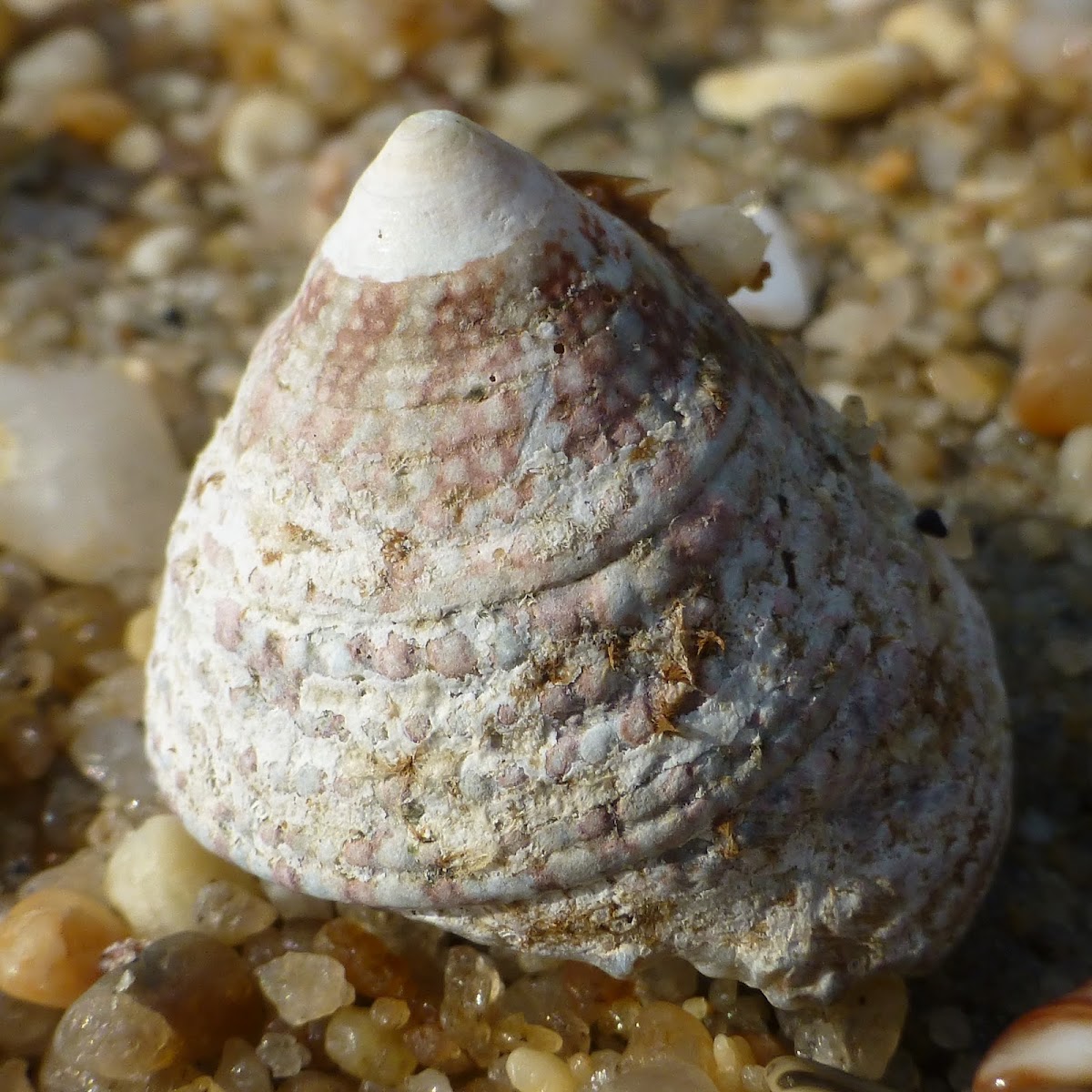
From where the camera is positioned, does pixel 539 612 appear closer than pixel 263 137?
Yes

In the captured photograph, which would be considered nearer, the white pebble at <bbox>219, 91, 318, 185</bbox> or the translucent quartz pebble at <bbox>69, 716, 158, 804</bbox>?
the translucent quartz pebble at <bbox>69, 716, 158, 804</bbox>

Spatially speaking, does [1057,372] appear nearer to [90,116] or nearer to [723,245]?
[723,245]

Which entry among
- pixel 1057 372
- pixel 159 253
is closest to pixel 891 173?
pixel 1057 372

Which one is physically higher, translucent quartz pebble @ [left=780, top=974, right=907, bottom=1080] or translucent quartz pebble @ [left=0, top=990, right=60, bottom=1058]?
translucent quartz pebble @ [left=780, top=974, right=907, bottom=1080]

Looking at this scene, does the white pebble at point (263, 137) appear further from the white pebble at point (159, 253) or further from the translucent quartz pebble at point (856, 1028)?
the translucent quartz pebble at point (856, 1028)

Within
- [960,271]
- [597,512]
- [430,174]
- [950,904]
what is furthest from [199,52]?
[950,904]

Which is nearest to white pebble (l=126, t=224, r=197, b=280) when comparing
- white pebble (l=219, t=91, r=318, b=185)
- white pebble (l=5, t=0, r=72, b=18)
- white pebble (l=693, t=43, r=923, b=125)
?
white pebble (l=219, t=91, r=318, b=185)

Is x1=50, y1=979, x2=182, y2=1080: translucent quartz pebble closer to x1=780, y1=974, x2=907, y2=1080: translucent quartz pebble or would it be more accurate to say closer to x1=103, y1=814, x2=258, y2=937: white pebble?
x1=103, y1=814, x2=258, y2=937: white pebble
